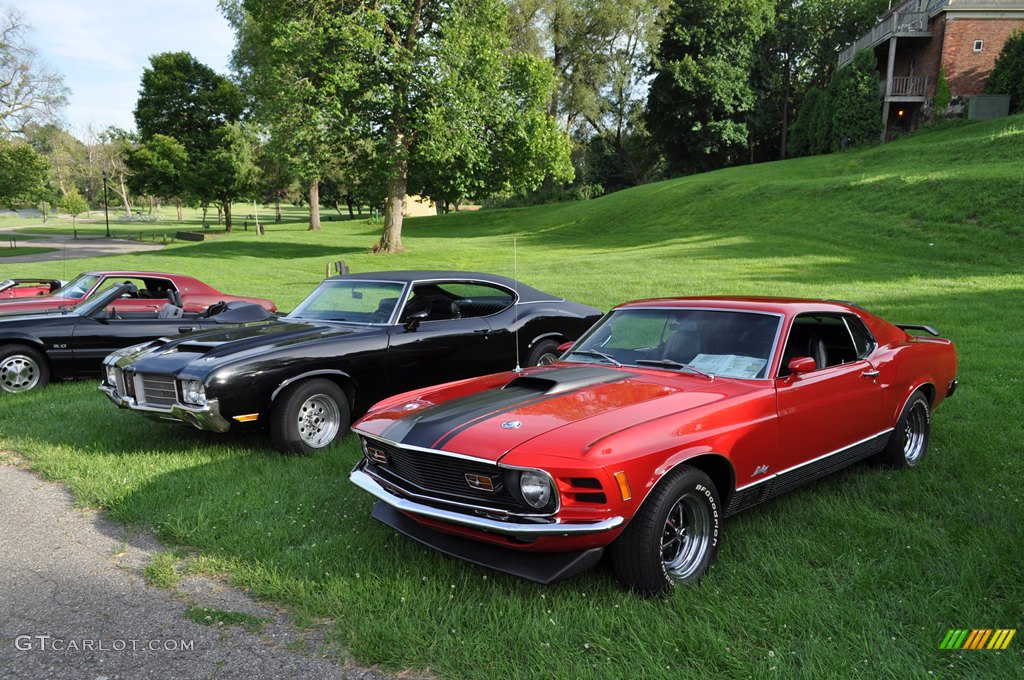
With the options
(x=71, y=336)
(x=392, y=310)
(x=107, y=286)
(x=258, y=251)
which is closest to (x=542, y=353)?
(x=392, y=310)

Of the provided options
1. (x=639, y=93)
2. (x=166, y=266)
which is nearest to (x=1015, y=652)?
(x=166, y=266)

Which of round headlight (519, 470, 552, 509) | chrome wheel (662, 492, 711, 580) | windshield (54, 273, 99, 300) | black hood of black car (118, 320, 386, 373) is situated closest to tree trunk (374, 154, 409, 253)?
windshield (54, 273, 99, 300)

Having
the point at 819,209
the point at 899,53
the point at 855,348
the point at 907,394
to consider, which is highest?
the point at 899,53

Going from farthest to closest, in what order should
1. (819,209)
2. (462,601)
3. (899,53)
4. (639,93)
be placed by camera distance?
(639,93) → (899,53) → (819,209) → (462,601)

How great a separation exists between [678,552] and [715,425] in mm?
663

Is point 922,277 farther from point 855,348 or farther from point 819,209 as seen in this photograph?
point 855,348

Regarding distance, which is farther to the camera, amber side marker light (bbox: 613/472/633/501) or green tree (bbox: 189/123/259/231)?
green tree (bbox: 189/123/259/231)

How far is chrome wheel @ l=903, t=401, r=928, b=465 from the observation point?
5.36 metres

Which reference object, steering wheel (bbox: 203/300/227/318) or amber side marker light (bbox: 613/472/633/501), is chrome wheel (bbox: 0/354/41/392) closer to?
steering wheel (bbox: 203/300/227/318)

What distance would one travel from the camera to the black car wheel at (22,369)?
7.98 m

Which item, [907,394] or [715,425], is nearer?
[715,425]

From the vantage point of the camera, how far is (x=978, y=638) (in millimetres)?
3025

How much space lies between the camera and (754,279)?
54.4ft

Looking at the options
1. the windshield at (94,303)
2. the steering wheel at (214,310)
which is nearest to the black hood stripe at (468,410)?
the steering wheel at (214,310)
